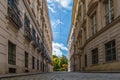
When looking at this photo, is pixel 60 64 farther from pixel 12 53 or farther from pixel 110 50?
pixel 12 53

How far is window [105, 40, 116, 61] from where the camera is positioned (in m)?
16.0

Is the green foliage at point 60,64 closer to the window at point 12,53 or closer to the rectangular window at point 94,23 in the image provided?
the rectangular window at point 94,23

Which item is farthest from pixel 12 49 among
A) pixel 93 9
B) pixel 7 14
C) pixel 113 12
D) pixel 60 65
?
pixel 60 65

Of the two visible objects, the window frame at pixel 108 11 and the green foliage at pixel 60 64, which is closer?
the window frame at pixel 108 11

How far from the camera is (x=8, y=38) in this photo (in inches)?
433

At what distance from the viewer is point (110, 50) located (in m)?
16.8

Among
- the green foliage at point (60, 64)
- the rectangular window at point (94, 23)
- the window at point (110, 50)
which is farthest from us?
the green foliage at point (60, 64)

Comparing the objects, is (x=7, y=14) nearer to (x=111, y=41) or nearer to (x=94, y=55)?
(x=111, y=41)

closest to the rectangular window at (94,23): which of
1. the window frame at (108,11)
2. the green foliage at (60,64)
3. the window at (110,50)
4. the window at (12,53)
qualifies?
the window frame at (108,11)

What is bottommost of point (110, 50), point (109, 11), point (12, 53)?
point (12, 53)

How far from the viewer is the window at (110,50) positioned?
1605cm

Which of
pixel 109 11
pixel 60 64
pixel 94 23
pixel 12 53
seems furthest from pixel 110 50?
pixel 60 64

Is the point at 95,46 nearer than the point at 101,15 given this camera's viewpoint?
No

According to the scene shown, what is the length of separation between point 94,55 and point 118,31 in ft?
27.2
